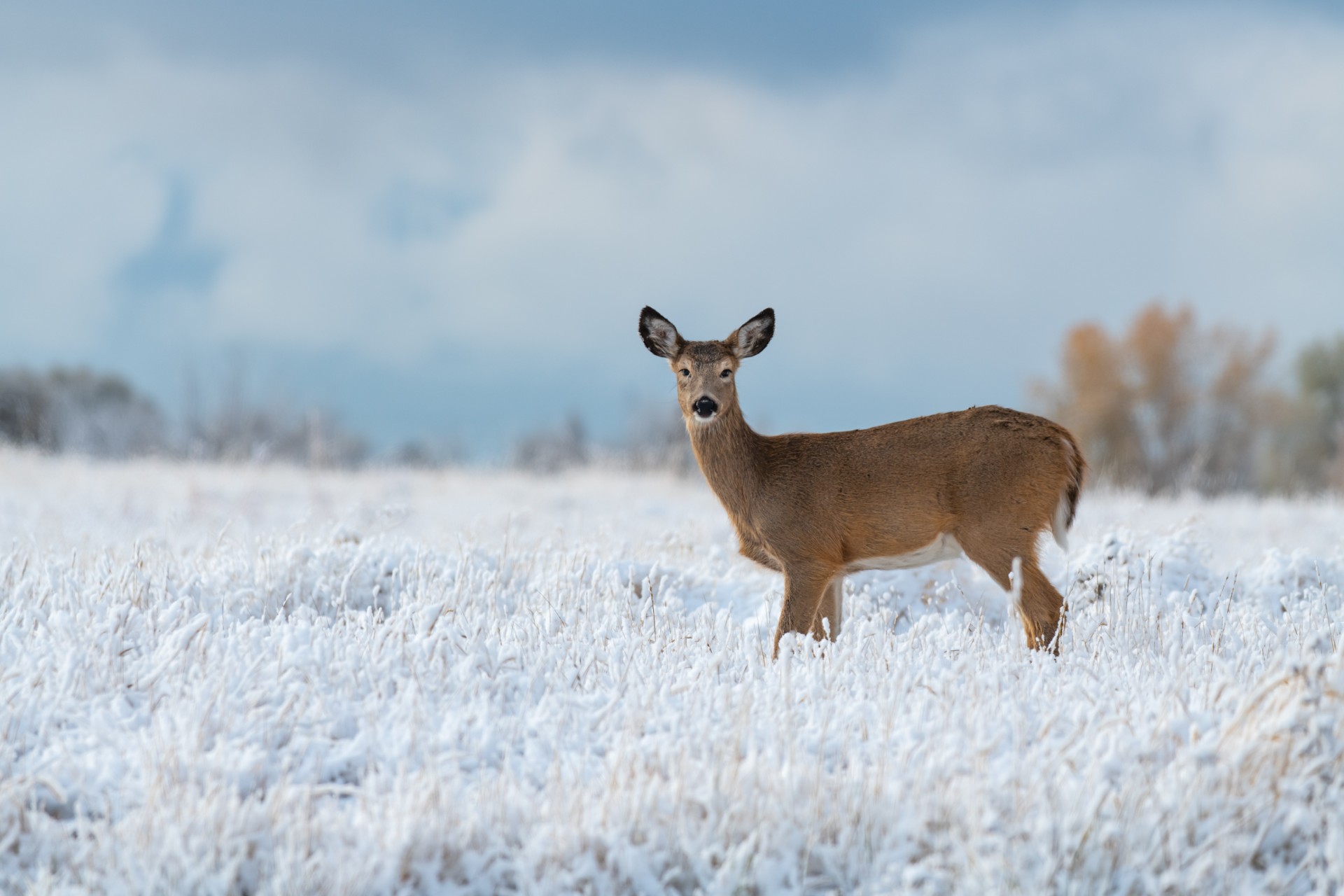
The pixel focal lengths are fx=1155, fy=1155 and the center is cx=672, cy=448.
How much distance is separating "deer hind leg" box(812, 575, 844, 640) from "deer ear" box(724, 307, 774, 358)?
144 centimetres

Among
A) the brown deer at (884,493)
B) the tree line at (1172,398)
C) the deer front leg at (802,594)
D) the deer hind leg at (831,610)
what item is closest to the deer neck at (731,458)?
the brown deer at (884,493)

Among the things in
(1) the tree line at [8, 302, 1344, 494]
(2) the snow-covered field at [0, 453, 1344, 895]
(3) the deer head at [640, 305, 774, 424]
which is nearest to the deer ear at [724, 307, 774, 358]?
(3) the deer head at [640, 305, 774, 424]

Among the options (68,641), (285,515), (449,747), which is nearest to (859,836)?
(449,747)

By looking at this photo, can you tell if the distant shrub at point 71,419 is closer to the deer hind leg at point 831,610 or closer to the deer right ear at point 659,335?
the deer right ear at point 659,335

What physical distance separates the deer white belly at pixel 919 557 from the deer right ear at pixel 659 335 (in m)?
1.65

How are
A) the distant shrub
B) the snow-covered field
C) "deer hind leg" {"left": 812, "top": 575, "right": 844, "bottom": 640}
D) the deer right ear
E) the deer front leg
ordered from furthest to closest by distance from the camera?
the distant shrub → the deer right ear → "deer hind leg" {"left": 812, "top": 575, "right": 844, "bottom": 640} → the deer front leg → the snow-covered field

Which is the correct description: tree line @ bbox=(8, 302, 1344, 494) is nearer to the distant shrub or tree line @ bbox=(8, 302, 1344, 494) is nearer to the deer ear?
the distant shrub

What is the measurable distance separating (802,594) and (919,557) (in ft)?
2.23

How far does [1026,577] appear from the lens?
609cm

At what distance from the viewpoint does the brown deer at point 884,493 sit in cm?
608

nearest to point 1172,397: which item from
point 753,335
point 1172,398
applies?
point 1172,398

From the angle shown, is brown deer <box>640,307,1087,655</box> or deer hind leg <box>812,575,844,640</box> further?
deer hind leg <box>812,575,844,640</box>

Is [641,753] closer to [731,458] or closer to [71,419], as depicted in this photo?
[731,458]

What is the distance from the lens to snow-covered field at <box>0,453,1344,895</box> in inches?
139
